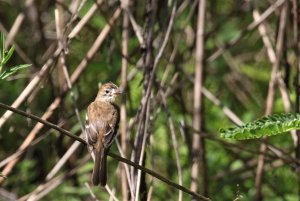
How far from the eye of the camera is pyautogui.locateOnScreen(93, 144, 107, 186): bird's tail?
4648mm

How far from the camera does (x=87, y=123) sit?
17.8 feet

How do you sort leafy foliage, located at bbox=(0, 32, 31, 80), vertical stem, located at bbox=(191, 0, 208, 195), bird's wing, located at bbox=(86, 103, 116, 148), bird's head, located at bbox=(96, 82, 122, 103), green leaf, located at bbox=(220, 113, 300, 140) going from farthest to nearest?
bird's head, located at bbox=(96, 82, 122, 103) → bird's wing, located at bbox=(86, 103, 116, 148) → vertical stem, located at bbox=(191, 0, 208, 195) → leafy foliage, located at bbox=(0, 32, 31, 80) → green leaf, located at bbox=(220, 113, 300, 140)

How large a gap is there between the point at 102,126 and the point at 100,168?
0.65 meters

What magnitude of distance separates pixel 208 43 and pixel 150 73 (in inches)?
128

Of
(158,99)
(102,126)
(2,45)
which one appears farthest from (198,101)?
(2,45)

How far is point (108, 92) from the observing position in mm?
5730

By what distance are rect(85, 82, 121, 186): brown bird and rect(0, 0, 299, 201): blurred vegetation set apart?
19 centimetres

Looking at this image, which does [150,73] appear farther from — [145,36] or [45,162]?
[45,162]

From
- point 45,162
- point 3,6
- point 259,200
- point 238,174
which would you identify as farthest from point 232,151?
point 3,6

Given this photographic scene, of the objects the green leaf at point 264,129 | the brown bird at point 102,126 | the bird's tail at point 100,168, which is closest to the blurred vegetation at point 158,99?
the brown bird at point 102,126

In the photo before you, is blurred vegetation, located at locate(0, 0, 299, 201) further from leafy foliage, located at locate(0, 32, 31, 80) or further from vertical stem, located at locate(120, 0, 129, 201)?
leafy foliage, located at locate(0, 32, 31, 80)

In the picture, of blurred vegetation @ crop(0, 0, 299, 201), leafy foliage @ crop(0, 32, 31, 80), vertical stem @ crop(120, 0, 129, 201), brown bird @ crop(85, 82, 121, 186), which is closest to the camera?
leafy foliage @ crop(0, 32, 31, 80)

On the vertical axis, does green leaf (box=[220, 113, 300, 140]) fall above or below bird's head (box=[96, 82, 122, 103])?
below

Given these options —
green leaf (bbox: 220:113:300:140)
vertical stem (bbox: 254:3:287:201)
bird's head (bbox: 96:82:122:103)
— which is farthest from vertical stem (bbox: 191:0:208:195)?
green leaf (bbox: 220:113:300:140)
